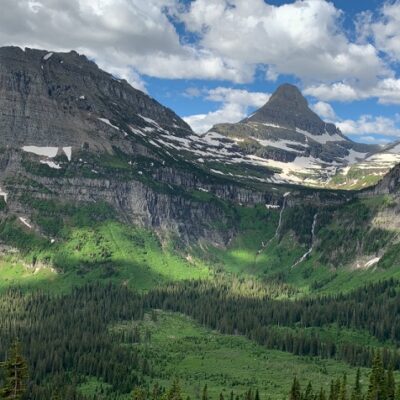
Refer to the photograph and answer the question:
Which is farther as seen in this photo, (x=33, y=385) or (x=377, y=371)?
(x=33, y=385)

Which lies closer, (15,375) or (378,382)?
(15,375)

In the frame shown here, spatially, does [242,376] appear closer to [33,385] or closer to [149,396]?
[149,396]

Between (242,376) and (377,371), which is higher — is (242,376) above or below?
below

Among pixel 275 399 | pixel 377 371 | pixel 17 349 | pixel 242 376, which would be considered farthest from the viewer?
pixel 242 376

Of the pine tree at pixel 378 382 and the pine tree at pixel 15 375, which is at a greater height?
the pine tree at pixel 15 375

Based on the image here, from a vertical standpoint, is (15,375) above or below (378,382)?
above

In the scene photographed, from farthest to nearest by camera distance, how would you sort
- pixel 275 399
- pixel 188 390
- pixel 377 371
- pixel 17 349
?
pixel 188 390 < pixel 275 399 < pixel 377 371 < pixel 17 349

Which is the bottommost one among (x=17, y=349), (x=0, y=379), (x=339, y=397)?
(x=0, y=379)

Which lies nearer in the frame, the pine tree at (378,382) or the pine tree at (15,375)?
the pine tree at (15,375)

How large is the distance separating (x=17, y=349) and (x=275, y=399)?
11473 cm

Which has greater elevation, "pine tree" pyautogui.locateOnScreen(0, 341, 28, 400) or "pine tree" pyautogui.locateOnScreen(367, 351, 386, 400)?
"pine tree" pyautogui.locateOnScreen(0, 341, 28, 400)

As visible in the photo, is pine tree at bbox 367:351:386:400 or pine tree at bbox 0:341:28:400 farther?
pine tree at bbox 367:351:386:400

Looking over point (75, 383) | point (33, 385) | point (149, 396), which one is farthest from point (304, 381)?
point (33, 385)

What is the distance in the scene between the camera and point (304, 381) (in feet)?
626
